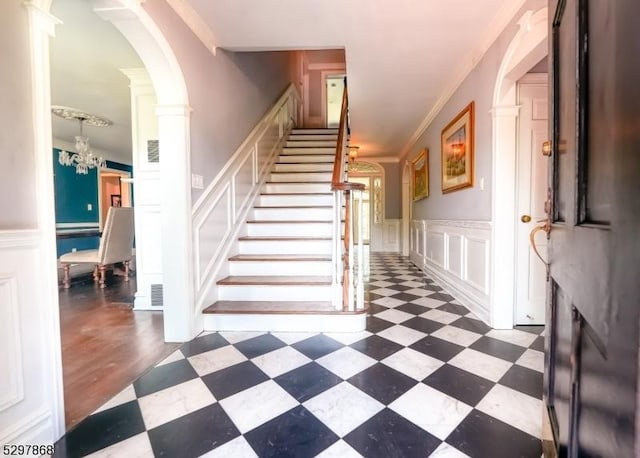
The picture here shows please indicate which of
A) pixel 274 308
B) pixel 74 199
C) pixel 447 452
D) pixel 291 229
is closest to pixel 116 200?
pixel 74 199

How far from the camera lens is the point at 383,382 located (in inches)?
60.2

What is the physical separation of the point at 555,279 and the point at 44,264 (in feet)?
5.81

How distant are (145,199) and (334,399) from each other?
2.61 meters

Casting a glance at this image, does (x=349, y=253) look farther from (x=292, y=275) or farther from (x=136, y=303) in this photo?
(x=136, y=303)

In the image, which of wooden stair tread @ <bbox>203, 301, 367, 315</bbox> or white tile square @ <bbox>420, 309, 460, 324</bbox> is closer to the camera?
wooden stair tread @ <bbox>203, 301, 367, 315</bbox>

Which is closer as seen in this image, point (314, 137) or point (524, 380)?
point (524, 380)

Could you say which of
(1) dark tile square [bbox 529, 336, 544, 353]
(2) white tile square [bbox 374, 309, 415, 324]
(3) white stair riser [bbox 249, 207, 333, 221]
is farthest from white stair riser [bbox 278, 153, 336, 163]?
(1) dark tile square [bbox 529, 336, 544, 353]

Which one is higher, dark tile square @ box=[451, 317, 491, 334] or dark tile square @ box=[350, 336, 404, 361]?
dark tile square @ box=[350, 336, 404, 361]

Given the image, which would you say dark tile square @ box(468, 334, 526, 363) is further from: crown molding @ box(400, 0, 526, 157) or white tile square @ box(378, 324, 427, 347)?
crown molding @ box(400, 0, 526, 157)

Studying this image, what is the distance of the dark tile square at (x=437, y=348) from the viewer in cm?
182

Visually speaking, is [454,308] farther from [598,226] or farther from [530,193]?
[598,226]

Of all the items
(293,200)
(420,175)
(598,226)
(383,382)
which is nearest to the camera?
(598,226)

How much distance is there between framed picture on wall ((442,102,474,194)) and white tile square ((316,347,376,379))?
1910 millimetres

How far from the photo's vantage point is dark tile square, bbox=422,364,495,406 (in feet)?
4.60
